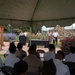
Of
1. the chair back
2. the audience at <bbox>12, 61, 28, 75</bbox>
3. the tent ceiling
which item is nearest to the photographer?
the audience at <bbox>12, 61, 28, 75</bbox>

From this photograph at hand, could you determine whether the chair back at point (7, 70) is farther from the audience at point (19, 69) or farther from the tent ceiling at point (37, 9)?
the tent ceiling at point (37, 9)

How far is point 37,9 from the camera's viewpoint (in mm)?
7074

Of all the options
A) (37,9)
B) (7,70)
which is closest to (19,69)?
(7,70)

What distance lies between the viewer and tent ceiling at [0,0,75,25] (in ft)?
20.7

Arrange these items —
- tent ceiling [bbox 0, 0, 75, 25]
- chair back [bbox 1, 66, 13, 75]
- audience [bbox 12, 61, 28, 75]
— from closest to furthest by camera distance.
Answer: audience [bbox 12, 61, 28, 75] < chair back [bbox 1, 66, 13, 75] < tent ceiling [bbox 0, 0, 75, 25]

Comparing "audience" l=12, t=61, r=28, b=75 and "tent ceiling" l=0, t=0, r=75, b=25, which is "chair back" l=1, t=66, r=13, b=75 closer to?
"audience" l=12, t=61, r=28, b=75

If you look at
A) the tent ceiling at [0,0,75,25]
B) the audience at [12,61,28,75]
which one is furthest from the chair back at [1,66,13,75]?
Result: the tent ceiling at [0,0,75,25]

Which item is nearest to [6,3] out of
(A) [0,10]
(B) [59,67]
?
(A) [0,10]

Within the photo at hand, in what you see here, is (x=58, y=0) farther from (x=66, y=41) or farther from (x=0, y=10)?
(x=66, y=41)

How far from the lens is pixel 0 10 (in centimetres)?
625

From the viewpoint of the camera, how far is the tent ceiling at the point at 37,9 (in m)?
6.30

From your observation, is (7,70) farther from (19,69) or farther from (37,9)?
(37,9)

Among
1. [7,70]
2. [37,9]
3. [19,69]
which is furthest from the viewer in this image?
[37,9]

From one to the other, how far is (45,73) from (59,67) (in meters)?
1.00
